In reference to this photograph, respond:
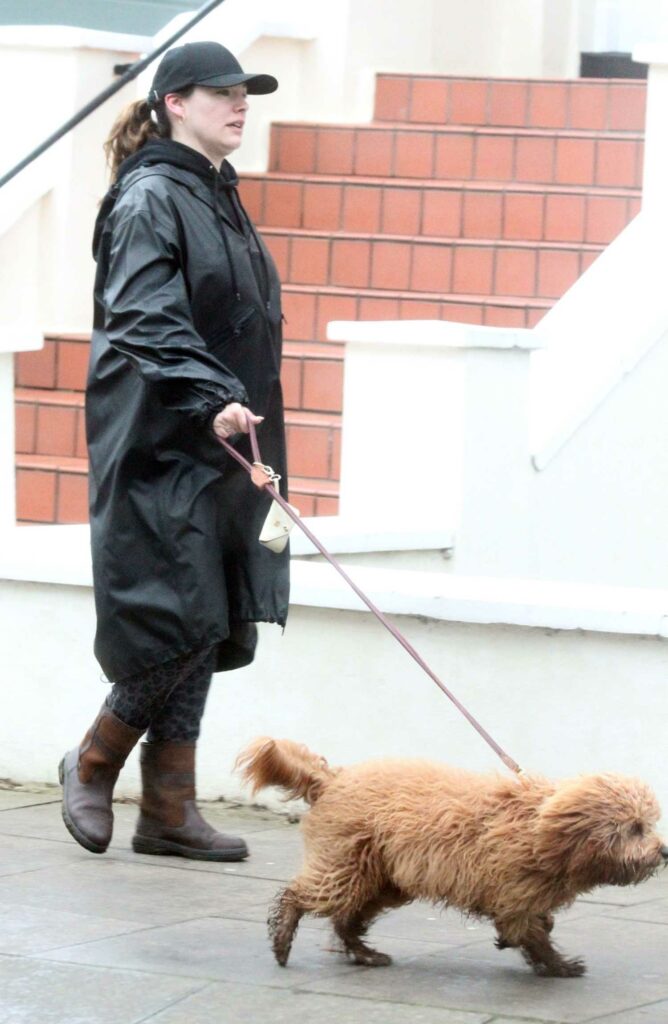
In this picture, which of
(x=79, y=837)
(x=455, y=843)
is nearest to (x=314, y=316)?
(x=79, y=837)

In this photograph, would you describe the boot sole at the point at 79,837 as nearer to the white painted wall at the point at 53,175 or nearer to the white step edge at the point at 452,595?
the white step edge at the point at 452,595

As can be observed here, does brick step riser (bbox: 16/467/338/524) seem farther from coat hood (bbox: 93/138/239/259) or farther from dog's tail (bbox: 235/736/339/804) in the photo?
dog's tail (bbox: 235/736/339/804)

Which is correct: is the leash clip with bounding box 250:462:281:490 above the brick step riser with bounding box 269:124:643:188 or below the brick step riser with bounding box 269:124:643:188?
below

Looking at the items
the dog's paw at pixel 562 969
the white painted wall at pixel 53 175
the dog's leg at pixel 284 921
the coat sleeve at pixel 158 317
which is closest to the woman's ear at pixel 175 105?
the coat sleeve at pixel 158 317

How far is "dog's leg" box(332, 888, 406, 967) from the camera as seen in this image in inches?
171

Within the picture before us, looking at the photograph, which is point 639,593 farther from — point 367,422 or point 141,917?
point 367,422

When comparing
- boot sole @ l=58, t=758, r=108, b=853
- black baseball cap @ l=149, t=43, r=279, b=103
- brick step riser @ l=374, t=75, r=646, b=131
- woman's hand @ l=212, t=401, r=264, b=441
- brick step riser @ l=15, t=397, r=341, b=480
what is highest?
brick step riser @ l=374, t=75, r=646, b=131

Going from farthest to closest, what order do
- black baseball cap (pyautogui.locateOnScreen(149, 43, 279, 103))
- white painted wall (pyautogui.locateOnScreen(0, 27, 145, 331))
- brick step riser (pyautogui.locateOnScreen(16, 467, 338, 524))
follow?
white painted wall (pyautogui.locateOnScreen(0, 27, 145, 331))
brick step riser (pyautogui.locateOnScreen(16, 467, 338, 524))
black baseball cap (pyautogui.locateOnScreen(149, 43, 279, 103))

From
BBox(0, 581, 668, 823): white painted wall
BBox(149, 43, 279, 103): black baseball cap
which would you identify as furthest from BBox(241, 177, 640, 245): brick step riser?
BBox(149, 43, 279, 103): black baseball cap

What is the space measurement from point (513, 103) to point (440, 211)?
2.94 ft

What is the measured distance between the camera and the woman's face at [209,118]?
5.25m

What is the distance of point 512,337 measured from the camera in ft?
24.9

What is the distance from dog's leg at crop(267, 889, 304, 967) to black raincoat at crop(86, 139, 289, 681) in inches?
35.6

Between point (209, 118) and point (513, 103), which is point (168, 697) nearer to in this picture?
point (209, 118)
